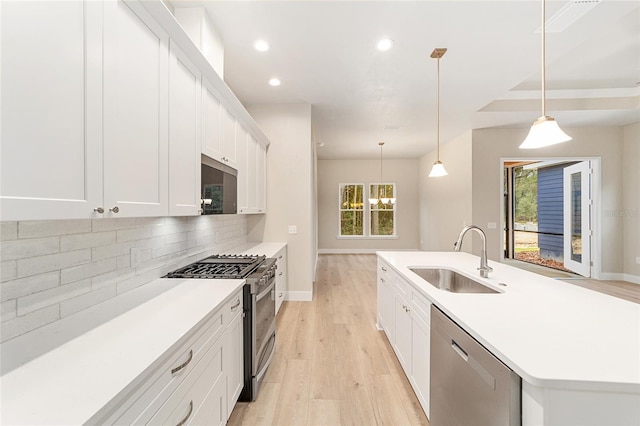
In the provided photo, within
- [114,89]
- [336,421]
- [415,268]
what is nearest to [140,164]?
[114,89]

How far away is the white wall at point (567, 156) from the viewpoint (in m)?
5.11

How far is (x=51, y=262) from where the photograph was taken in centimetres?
110

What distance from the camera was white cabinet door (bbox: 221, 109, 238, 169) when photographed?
2.33 meters

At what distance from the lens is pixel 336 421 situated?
1.73m

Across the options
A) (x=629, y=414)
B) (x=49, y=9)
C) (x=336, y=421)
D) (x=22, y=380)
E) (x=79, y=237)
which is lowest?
(x=336, y=421)

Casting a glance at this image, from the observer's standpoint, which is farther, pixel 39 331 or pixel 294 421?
pixel 294 421

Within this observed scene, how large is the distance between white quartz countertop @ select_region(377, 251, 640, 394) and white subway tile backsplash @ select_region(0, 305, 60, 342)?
5.75 feet

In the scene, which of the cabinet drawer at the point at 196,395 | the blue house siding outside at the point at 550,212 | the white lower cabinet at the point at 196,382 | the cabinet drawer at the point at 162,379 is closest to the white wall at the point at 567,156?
the blue house siding outside at the point at 550,212

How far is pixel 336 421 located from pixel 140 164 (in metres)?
1.94

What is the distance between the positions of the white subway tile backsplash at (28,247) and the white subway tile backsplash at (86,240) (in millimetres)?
33

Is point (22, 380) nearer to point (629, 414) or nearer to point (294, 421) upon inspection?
point (294, 421)

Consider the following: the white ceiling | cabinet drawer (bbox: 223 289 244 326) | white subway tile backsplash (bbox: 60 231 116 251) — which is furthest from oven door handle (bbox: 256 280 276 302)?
the white ceiling

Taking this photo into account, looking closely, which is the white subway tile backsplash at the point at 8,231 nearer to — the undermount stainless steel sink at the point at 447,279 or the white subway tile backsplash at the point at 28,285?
the white subway tile backsplash at the point at 28,285

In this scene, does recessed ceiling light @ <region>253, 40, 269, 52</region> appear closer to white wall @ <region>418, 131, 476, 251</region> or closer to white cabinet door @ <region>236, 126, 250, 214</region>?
white cabinet door @ <region>236, 126, 250, 214</region>
